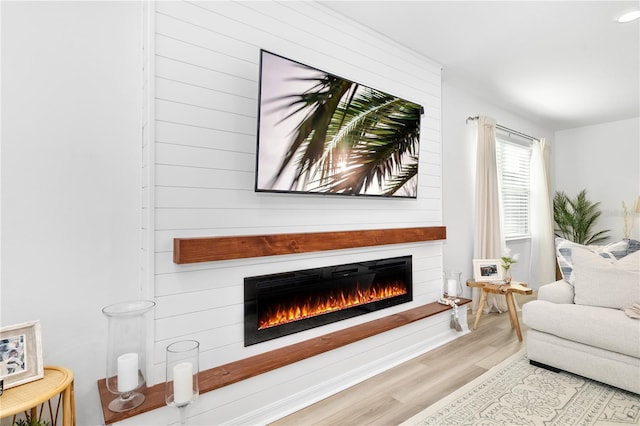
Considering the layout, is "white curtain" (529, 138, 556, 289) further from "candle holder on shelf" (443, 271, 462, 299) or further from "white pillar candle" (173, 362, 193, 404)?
"white pillar candle" (173, 362, 193, 404)

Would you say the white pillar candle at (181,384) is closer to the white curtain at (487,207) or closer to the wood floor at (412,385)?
the wood floor at (412,385)

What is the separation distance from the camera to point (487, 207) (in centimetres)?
400

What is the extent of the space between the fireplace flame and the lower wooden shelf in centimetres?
16

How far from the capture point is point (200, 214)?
6.16 feet

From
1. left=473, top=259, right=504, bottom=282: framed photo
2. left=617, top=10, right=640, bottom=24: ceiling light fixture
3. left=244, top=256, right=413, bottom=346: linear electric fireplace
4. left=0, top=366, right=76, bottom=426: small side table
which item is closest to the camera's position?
left=0, top=366, right=76, bottom=426: small side table

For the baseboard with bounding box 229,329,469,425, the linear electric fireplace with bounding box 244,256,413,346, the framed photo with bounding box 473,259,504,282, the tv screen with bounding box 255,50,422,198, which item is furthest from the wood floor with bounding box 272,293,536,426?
the tv screen with bounding box 255,50,422,198

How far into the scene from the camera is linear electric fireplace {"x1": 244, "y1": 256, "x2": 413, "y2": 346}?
207 centimetres

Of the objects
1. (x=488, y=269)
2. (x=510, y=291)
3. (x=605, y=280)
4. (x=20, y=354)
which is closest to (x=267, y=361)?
(x=20, y=354)

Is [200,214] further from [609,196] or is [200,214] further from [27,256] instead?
[609,196]

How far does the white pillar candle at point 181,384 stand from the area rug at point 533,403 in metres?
1.19

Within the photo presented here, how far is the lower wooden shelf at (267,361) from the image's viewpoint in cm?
157

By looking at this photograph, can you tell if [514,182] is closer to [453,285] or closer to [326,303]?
[453,285]

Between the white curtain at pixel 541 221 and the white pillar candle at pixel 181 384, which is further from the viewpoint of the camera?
the white curtain at pixel 541 221

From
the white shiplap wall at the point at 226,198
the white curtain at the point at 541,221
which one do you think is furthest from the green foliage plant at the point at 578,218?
the white shiplap wall at the point at 226,198
